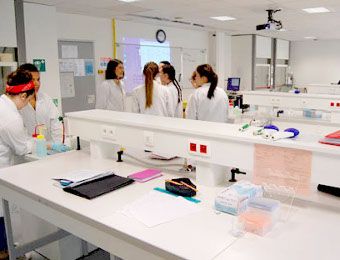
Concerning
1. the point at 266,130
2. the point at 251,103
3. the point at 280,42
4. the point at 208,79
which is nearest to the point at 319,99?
the point at 251,103

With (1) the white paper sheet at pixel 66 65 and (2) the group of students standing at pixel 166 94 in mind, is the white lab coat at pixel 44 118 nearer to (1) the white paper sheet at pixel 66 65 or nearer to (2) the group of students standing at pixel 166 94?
(2) the group of students standing at pixel 166 94

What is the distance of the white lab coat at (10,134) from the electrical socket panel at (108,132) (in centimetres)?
63

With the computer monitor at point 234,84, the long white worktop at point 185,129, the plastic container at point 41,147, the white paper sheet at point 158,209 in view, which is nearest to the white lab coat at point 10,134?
the plastic container at point 41,147

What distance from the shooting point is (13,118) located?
2.38m

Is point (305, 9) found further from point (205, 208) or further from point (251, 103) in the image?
point (205, 208)

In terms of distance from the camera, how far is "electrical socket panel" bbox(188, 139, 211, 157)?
5.72 feet

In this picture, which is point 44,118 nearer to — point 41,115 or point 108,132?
point 41,115

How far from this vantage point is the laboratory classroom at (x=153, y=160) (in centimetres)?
133

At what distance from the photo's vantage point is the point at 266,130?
1.66m

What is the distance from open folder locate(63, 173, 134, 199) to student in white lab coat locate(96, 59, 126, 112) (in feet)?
7.68

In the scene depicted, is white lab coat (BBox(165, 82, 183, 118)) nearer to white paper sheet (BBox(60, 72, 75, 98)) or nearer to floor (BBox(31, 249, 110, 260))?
floor (BBox(31, 249, 110, 260))

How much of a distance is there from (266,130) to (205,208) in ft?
1.57

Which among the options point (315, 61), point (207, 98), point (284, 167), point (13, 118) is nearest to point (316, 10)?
point (207, 98)

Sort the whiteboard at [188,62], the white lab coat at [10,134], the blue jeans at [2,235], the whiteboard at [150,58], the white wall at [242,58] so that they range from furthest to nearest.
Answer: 1. the white wall at [242,58]
2. the whiteboard at [188,62]
3. the whiteboard at [150,58]
4. the blue jeans at [2,235]
5. the white lab coat at [10,134]
